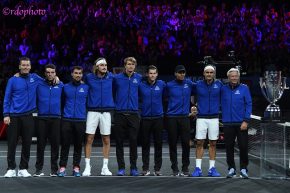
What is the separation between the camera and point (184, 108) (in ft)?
33.7

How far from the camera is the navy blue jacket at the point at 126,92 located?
10227mm

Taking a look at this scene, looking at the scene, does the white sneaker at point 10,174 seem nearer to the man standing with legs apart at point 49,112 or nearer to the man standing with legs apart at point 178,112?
the man standing with legs apart at point 49,112

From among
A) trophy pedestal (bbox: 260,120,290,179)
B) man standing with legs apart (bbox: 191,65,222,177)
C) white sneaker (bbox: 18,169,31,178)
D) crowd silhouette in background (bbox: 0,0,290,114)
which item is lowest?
white sneaker (bbox: 18,169,31,178)

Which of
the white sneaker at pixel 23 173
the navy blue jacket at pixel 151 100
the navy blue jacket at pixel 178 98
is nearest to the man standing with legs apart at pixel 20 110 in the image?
the white sneaker at pixel 23 173

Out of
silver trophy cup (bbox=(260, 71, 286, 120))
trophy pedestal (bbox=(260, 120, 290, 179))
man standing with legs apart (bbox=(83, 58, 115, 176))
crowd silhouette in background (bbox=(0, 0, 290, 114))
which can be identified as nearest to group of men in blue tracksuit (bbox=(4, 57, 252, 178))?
man standing with legs apart (bbox=(83, 58, 115, 176))

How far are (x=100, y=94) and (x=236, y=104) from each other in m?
2.40

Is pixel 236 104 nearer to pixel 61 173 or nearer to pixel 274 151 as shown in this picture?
pixel 274 151

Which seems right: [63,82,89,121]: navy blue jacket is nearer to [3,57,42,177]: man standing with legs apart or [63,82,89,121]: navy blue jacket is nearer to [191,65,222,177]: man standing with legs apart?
[3,57,42,177]: man standing with legs apart

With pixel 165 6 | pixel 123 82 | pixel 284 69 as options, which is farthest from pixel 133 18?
pixel 123 82

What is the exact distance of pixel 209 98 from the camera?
10.2 meters

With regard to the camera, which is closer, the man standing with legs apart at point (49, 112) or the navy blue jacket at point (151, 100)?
the man standing with legs apart at point (49, 112)

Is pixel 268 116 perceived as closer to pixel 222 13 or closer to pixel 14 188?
pixel 14 188

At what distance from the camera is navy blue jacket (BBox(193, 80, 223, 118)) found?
33.4 ft

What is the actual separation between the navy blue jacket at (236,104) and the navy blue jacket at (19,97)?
340cm
